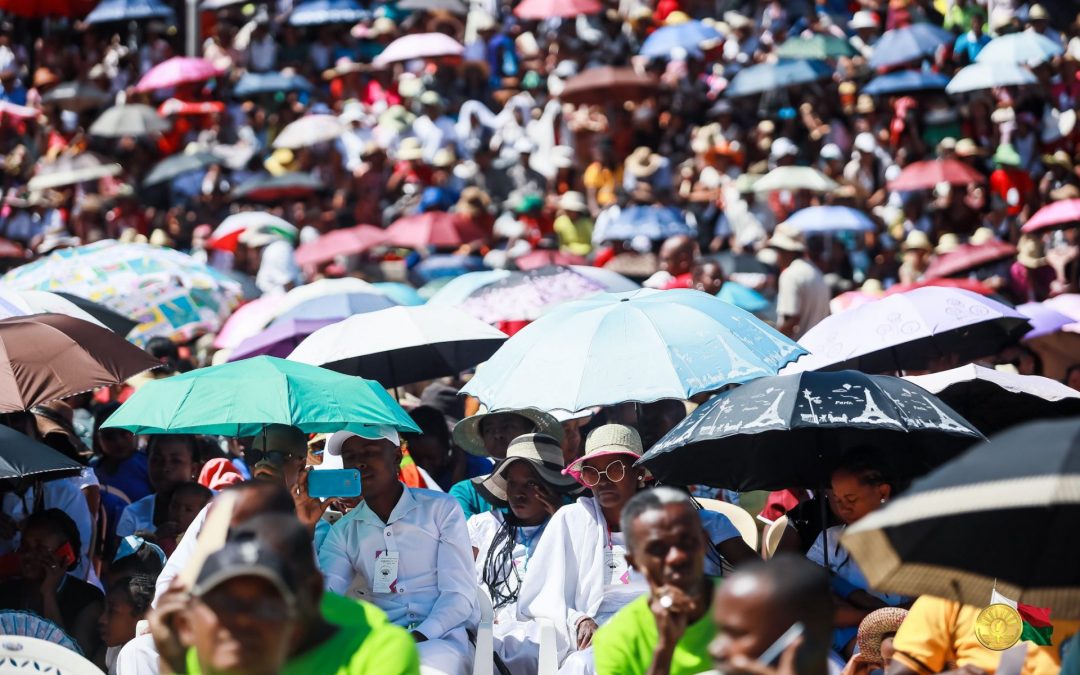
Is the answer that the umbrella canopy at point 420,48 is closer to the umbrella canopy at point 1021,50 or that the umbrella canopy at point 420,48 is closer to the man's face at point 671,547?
the umbrella canopy at point 1021,50

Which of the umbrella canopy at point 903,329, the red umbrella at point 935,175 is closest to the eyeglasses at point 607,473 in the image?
the umbrella canopy at point 903,329

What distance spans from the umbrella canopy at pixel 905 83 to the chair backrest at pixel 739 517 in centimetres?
1081

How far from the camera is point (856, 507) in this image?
631cm

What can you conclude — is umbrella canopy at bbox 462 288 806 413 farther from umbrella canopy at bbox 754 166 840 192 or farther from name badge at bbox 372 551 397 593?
umbrella canopy at bbox 754 166 840 192

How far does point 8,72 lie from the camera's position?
72.5 feet

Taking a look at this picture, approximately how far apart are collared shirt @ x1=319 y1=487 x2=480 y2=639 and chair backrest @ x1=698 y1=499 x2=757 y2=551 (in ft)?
4.03

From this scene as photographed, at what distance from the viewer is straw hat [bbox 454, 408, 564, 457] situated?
845 centimetres

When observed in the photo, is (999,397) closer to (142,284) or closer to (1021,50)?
(142,284)

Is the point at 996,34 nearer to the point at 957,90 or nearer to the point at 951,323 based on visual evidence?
the point at 957,90

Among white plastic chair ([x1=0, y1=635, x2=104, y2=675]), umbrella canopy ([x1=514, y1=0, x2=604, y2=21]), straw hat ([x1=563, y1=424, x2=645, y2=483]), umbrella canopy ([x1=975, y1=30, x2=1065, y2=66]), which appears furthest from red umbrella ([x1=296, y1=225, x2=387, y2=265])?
white plastic chair ([x1=0, y1=635, x2=104, y2=675])

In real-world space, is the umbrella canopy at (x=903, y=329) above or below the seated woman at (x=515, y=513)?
above

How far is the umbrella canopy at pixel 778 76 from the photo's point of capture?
60.5 feet

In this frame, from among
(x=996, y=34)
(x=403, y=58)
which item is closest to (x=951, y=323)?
(x=996, y=34)

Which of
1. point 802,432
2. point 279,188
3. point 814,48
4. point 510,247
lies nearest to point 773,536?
point 802,432
